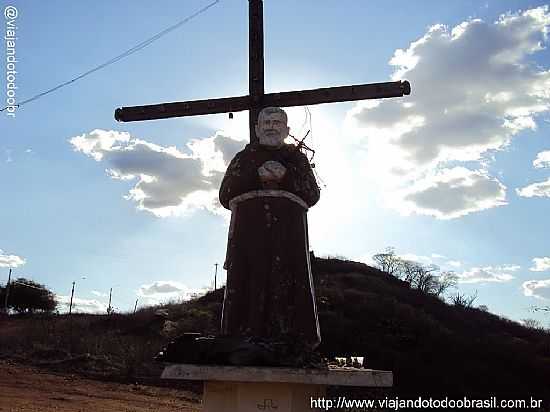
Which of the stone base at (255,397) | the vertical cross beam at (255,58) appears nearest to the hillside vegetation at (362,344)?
the vertical cross beam at (255,58)

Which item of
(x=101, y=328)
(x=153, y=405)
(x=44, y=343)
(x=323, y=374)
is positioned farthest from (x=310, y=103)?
(x=101, y=328)

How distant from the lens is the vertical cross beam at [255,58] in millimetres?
7727

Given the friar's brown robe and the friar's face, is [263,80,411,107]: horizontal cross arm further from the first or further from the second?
the friar's brown robe

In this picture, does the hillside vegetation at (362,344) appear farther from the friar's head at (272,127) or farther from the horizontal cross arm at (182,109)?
the friar's head at (272,127)

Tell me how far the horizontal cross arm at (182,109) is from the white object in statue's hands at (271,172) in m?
1.60

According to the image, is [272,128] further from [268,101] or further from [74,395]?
[74,395]

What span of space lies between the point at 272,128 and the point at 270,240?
129 centimetres

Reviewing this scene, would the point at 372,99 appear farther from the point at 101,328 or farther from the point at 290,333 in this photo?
the point at 101,328

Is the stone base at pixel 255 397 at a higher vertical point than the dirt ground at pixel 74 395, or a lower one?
higher

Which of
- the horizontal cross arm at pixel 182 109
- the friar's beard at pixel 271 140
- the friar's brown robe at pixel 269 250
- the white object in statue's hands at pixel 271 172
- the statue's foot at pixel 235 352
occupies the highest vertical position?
the horizontal cross arm at pixel 182 109

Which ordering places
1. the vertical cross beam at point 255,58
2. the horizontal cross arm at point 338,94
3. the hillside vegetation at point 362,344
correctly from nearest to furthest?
the horizontal cross arm at point 338,94 → the vertical cross beam at point 255,58 → the hillside vegetation at point 362,344

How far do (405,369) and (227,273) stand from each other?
24948 millimetres

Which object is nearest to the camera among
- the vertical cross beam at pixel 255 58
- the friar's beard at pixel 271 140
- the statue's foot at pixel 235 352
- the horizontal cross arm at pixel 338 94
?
the statue's foot at pixel 235 352

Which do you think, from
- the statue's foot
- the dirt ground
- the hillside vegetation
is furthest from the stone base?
the hillside vegetation
